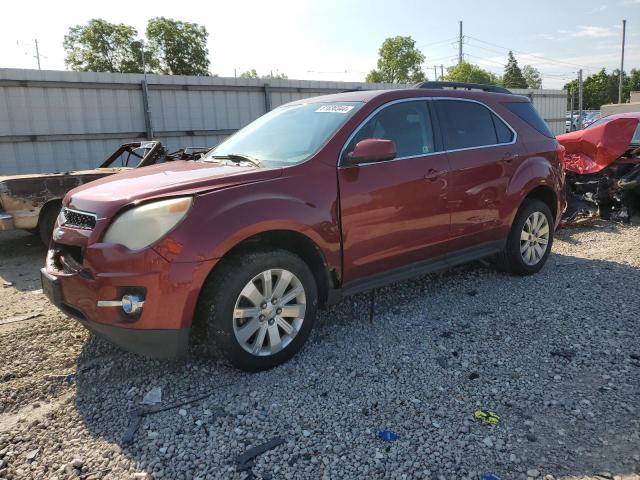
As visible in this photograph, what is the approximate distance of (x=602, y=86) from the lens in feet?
239

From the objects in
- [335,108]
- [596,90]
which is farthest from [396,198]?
[596,90]

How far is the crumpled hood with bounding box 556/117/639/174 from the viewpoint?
8.20 meters

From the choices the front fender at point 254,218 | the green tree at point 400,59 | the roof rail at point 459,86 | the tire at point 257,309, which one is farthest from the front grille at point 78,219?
the green tree at point 400,59

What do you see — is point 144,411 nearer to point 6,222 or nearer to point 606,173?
point 6,222

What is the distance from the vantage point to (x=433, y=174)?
4234 millimetres

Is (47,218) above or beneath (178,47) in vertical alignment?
beneath

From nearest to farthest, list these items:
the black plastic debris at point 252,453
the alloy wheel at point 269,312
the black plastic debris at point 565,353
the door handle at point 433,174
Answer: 1. the black plastic debris at point 252,453
2. the alloy wheel at point 269,312
3. the black plastic debris at point 565,353
4. the door handle at point 433,174

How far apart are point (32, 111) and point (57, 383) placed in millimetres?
9504

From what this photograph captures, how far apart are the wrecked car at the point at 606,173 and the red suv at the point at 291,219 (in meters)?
3.79

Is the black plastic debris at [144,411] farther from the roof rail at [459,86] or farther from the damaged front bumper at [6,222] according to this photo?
the damaged front bumper at [6,222]

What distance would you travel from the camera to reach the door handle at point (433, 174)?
4186 mm

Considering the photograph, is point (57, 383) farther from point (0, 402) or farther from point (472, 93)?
point (472, 93)

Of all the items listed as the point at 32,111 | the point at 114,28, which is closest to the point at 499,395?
the point at 32,111

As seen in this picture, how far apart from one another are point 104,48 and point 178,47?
8.31 m
